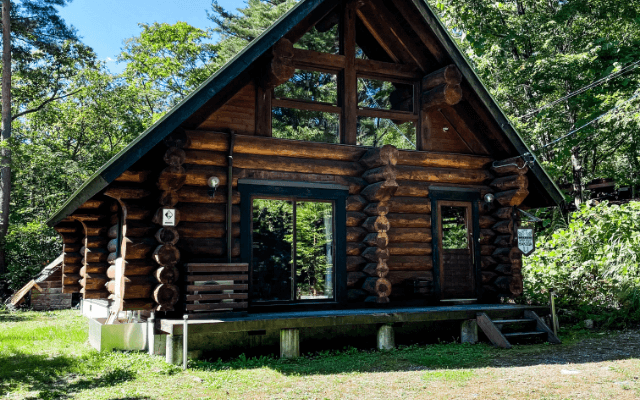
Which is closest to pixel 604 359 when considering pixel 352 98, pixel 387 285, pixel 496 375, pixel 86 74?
pixel 496 375

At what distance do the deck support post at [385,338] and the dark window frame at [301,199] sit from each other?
3.90ft

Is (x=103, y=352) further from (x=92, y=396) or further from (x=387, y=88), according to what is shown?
(x=387, y=88)

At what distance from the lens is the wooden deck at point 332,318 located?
883 cm

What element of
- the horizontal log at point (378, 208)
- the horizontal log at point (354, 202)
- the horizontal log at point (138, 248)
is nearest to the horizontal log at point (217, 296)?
the horizontal log at point (138, 248)

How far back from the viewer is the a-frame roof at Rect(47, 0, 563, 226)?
29.0 ft

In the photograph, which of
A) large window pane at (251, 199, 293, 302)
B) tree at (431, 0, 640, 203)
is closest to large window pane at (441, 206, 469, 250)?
large window pane at (251, 199, 293, 302)

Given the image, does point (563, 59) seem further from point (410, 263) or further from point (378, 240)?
point (378, 240)

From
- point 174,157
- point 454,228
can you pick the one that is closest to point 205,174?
point 174,157

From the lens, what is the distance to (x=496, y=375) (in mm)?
7789

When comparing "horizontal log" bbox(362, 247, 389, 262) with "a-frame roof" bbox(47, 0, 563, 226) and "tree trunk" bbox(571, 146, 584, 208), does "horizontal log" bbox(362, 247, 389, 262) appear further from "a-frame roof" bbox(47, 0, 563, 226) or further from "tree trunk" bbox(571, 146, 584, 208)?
"tree trunk" bbox(571, 146, 584, 208)

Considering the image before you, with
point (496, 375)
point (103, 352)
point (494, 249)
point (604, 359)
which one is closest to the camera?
point (496, 375)

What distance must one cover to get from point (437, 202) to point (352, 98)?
294 cm

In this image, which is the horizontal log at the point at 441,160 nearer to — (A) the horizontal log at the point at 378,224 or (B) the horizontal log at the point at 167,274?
(A) the horizontal log at the point at 378,224

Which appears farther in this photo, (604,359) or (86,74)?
(86,74)
